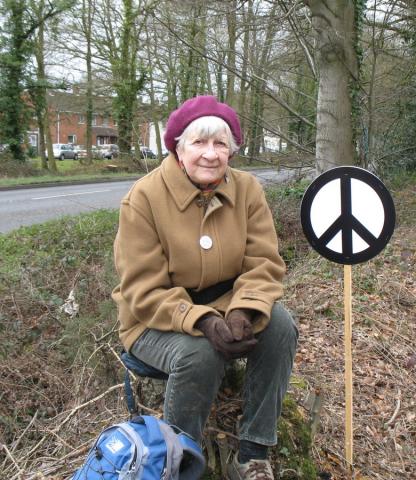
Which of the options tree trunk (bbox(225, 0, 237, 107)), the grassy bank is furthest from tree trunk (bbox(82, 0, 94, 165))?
the grassy bank

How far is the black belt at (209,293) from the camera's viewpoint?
2627 mm

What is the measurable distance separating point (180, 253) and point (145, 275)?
19 cm

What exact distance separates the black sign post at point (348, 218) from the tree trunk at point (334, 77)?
498 centimetres

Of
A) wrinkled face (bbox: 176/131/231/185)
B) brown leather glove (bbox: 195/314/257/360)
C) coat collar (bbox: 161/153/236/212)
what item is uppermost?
wrinkled face (bbox: 176/131/231/185)

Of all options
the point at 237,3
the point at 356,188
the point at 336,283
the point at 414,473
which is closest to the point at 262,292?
the point at 356,188

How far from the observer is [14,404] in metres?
4.44

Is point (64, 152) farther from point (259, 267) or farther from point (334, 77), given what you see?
point (259, 267)

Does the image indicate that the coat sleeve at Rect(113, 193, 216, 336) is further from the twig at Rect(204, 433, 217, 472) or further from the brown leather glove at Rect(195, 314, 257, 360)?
the twig at Rect(204, 433, 217, 472)

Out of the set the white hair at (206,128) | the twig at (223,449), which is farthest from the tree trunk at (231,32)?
the twig at (223,449)

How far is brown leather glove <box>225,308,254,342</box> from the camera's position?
221 centimetres

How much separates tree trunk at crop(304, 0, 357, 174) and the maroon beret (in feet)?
17.6

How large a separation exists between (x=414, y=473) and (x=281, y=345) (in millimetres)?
1440

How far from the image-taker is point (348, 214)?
286cm

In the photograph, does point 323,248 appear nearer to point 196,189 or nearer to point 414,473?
point 196,189
